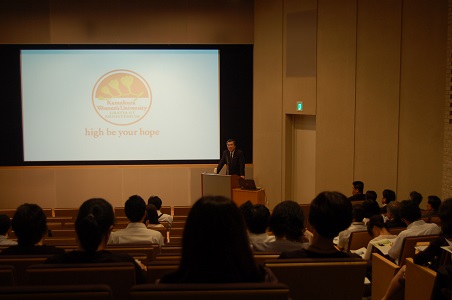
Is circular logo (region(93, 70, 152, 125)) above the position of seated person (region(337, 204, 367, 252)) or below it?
above

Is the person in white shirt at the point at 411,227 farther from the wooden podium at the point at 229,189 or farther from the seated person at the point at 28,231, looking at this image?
the wooden podium at the point at 229,189

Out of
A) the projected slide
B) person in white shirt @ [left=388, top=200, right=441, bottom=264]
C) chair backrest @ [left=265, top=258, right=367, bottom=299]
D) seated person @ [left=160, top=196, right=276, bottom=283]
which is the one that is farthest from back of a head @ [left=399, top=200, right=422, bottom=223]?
the projected slide

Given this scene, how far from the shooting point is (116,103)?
37.0 ft

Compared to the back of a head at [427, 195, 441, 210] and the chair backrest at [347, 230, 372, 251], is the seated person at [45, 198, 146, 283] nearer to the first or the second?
the chair backrest at [347, 230, 372, 251]

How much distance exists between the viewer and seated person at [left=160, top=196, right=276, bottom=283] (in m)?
2.01

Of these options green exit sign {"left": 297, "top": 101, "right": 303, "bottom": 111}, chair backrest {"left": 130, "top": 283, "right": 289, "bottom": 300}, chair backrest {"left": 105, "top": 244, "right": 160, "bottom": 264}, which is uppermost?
green exit sign {"left": 297, "top": 101, "right": 303, "bottom": 111}

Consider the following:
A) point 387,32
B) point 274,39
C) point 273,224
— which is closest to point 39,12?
point 274,39

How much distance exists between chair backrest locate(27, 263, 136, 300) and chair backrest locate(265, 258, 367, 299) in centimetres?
68

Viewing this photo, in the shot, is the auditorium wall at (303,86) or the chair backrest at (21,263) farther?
the auditorium wall at (303,86)

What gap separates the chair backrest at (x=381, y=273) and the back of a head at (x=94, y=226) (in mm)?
2496

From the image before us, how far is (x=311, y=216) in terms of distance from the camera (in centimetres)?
296

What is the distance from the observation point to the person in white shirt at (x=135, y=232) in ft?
15.4

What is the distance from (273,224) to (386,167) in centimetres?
544

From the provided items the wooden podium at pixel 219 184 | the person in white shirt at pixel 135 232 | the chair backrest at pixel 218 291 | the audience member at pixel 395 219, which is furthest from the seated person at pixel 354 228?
the wooden podium at pixel 219 184
